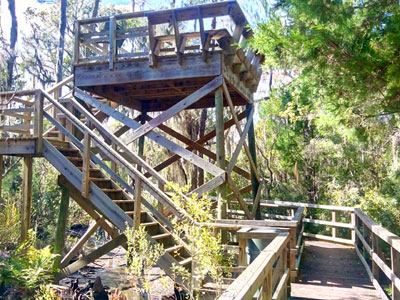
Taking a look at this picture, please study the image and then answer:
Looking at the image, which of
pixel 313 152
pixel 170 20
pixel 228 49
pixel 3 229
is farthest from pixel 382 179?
pixel 3 229

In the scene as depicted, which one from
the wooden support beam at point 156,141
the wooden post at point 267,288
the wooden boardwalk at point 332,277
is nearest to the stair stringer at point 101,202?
the wooden support beam at point 156,141

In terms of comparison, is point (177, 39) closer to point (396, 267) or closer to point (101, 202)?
point (101, 202)

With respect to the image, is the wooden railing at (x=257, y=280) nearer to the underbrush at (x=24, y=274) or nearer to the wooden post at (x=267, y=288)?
the wooden post at (x=267, y=288)

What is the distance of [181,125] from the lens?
12625 mm

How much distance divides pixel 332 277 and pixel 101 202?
3.99m

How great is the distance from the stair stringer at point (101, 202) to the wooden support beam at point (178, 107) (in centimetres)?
125

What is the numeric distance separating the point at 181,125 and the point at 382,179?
21.6ft

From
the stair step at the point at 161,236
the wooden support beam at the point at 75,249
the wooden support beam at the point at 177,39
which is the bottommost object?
the wooden support beam at the point at 75,249

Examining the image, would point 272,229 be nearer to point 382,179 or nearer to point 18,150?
point 18,150

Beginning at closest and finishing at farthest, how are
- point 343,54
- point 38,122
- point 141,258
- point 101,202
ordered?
point 343,54 → point 141,258 → point 101,202 → point 38,122

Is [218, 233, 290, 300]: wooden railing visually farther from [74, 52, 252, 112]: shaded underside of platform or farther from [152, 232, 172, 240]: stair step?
[74, 52, 252, 112]: shaded underside of platform

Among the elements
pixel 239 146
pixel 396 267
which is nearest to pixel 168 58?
pixel 239 146

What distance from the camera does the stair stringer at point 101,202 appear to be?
547 centimetres

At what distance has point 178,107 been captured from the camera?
7.14 m
